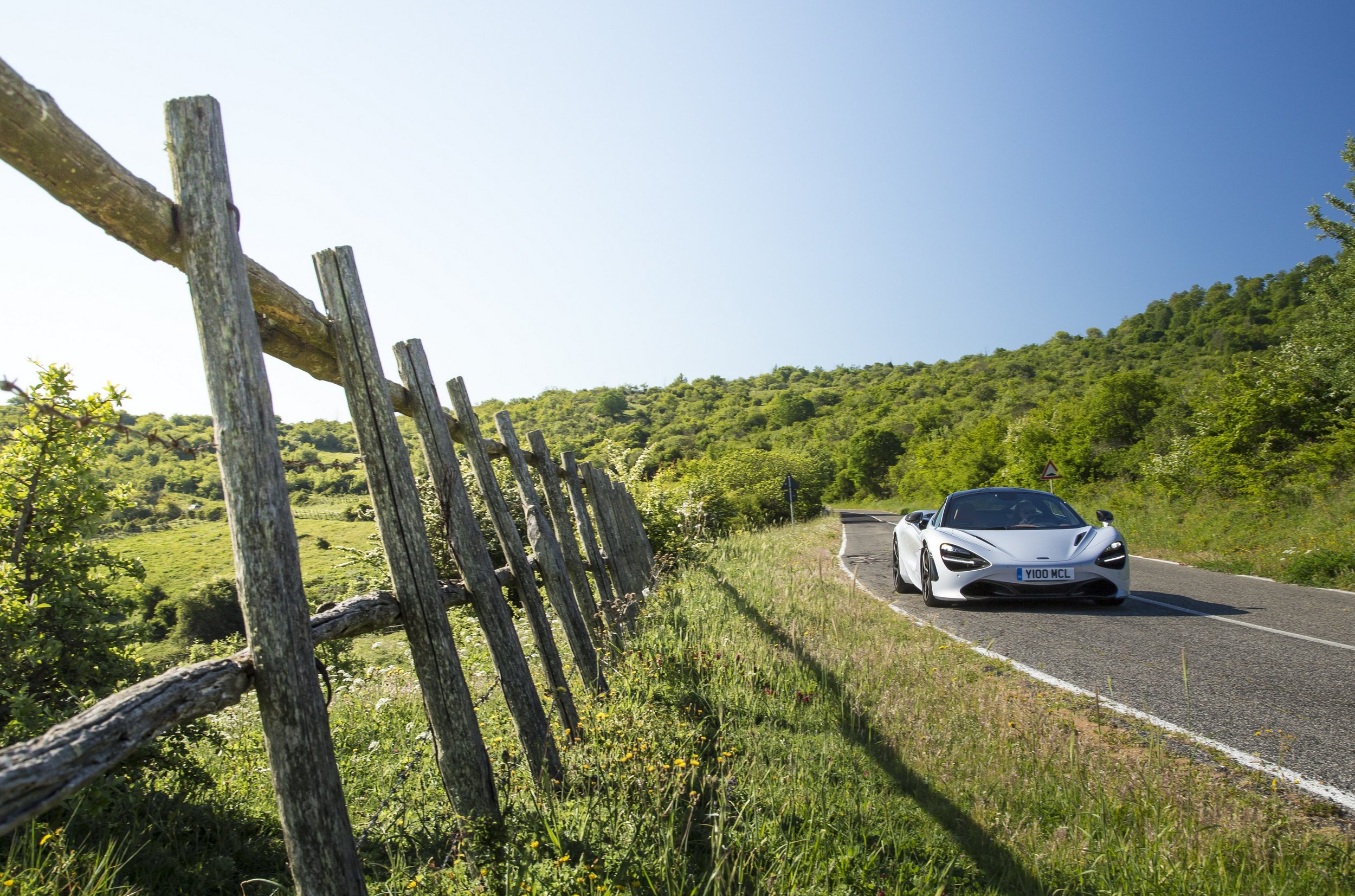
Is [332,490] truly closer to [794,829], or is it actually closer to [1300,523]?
[794,829]

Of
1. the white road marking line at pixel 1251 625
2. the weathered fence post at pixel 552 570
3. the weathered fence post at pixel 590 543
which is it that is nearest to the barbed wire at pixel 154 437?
the weathered fence post at pixel 552 570

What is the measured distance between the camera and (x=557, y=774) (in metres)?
2.90

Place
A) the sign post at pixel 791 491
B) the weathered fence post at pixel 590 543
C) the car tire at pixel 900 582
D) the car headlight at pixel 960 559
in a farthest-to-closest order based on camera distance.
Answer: the sign post at pixel 791 491
the car tire at pixel 900 582
the car headlight at pixel 960 559
the weathered fence post at pixel 590 543

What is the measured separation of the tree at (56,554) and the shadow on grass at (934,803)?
335 cm

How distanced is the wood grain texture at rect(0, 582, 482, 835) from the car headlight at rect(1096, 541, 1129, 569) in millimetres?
7298

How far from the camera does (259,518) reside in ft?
5.65

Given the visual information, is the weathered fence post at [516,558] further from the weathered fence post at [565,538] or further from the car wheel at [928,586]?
the car wheel at [928,586]

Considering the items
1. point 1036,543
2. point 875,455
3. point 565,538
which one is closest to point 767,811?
point 565,538

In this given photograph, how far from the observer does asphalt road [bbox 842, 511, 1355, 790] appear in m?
3.58

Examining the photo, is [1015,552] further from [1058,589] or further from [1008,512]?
[1008,512]

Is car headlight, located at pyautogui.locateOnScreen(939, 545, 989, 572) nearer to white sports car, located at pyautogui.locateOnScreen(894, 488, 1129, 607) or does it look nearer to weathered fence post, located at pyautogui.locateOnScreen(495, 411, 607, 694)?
white sports car, located at pyautogui.locateOnScreen(894, 488, 1129, 607)

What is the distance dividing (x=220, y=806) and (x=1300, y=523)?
52.3 feet

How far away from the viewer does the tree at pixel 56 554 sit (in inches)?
93.7

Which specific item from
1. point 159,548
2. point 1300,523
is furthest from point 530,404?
point 1300,523
